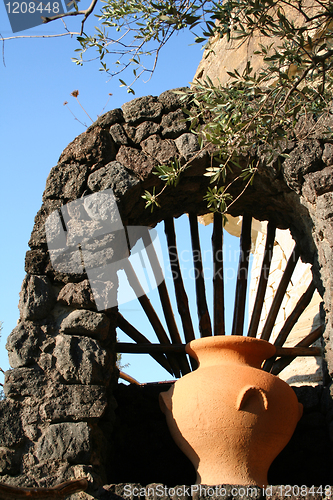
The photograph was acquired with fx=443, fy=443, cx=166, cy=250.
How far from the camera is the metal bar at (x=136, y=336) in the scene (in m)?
3.60

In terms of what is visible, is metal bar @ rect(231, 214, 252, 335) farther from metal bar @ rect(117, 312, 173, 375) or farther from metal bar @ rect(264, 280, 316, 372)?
metal bar @ rect(117, 312, 173, 375)

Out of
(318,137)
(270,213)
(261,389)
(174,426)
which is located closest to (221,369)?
(261,389)

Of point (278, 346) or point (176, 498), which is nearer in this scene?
point (176, 498)

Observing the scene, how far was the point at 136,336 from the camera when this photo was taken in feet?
11.8

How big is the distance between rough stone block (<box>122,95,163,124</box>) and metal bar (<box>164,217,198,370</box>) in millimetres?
908

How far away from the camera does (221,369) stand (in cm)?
268

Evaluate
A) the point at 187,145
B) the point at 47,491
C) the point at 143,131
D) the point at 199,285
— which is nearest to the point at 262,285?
the point at 199,285

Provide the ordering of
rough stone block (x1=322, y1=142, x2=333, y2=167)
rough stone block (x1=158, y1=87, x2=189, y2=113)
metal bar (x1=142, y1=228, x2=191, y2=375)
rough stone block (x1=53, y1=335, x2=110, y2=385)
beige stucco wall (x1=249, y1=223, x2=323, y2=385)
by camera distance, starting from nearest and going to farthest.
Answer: rough stone block (x1=53, y1=335, x2=110, y2=385)
rough stone block (x1=322, y1=142, x2=333, y2=167)
rough stone block (x1=158, y1=87, x2=189, y2=113)
metal bar (x1=142, y1=228, x2=191, y2=375)
beige stucco wall (x1=249, y1=223, x2=323, y2=385)

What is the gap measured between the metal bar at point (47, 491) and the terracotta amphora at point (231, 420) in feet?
2.13

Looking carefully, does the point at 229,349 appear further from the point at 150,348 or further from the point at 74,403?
the point at 74,403

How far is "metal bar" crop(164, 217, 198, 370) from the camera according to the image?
3.74 metres

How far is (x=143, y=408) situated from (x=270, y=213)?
1770 mm

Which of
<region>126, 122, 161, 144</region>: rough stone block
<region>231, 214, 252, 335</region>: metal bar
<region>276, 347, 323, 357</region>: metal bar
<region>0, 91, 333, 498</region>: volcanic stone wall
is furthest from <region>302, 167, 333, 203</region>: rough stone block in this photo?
<region>276, 347, 323, 357</region>: metal bar

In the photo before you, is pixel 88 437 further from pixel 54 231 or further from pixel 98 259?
pixel 54 231
